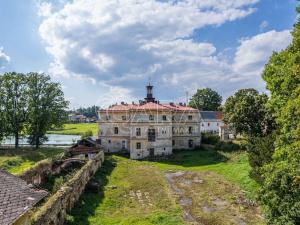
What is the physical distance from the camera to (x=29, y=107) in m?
59.7

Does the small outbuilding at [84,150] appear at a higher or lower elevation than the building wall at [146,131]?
lower

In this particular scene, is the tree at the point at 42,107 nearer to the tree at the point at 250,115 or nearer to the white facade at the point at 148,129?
the white facade at the point at 148,129

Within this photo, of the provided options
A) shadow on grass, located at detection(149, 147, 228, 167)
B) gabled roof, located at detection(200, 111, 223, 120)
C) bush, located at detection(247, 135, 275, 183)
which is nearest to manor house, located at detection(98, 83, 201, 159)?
shadow on grass, located at detection(149, 147, 228, 167)

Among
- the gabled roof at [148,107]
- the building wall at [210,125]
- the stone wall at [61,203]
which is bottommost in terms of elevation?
the stone wall at [61,203]

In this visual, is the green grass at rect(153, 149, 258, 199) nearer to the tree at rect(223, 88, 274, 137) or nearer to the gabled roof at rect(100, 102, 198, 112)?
the tree at rect(223, 88, 274, 137)

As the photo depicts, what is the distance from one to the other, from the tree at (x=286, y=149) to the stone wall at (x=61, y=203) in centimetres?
1105

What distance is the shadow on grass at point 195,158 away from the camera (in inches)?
1820

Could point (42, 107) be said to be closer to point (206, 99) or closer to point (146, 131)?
point (146, 131)

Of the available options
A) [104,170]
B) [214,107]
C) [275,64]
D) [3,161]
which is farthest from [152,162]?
[214,107]

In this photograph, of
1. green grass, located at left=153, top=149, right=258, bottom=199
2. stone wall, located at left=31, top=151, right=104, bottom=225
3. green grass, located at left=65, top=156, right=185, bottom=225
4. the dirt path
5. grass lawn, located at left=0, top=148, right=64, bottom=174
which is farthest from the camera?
grass lawn, located at left=0, top=148, right=64, bottom=174

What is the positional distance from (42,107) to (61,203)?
42023mm

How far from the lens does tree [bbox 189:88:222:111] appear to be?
332ft

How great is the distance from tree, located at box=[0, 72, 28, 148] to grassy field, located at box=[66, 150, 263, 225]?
2029 centimetres

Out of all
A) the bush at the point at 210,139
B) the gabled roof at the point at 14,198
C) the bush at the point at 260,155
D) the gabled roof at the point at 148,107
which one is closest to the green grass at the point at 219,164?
the bush at the point at 260,155
